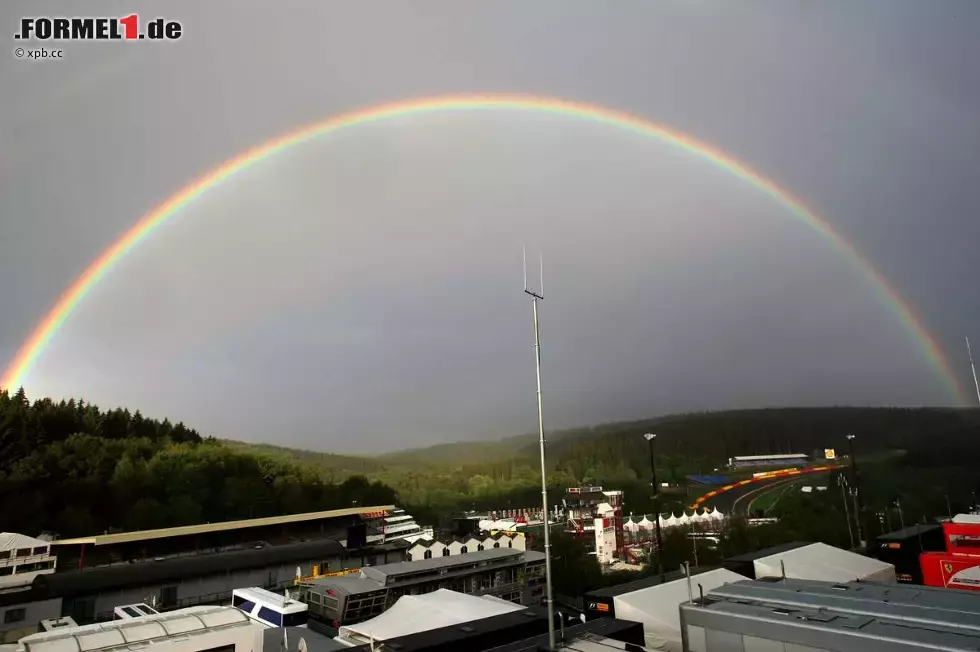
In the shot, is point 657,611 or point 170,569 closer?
point 657,611

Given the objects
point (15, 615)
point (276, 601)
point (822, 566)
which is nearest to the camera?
point (15, 615)

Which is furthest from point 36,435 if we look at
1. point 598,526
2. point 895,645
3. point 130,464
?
point 895,645

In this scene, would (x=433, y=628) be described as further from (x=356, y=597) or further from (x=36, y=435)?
(x=36, y=435)

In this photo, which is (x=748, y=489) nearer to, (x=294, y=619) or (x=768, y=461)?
(x=768, y=461)

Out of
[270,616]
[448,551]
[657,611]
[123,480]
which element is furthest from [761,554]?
[123,480]

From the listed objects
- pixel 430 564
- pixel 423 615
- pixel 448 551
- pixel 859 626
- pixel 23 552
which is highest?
pixel 859 626

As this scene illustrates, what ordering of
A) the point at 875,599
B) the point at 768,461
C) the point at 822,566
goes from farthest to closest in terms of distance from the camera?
the point at 768,461
the point at 822,566
the point at 875,599

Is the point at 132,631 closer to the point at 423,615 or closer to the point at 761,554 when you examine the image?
the point at 423,615

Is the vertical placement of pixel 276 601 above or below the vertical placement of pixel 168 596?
above
